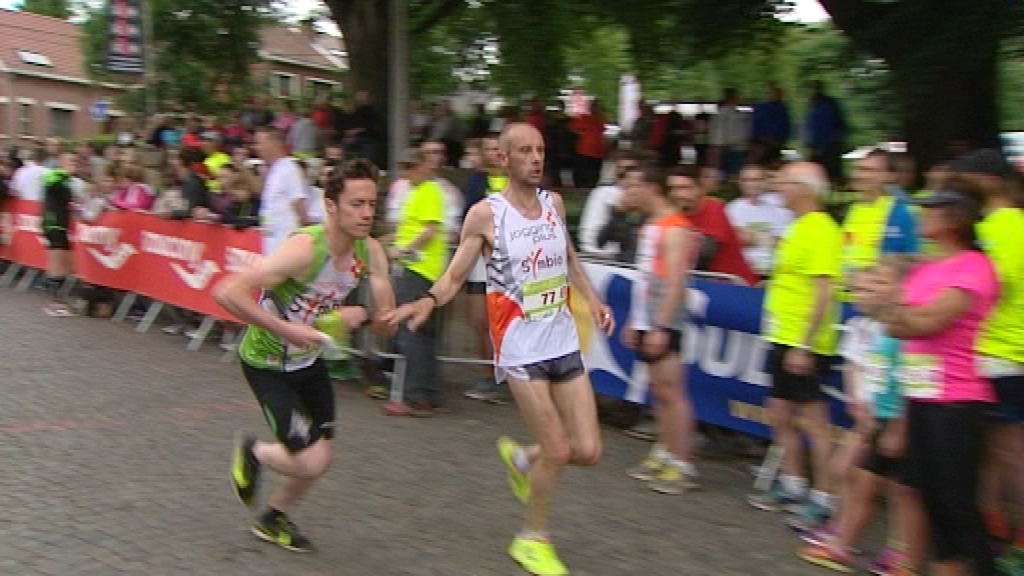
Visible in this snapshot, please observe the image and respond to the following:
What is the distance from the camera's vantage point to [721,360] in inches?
261

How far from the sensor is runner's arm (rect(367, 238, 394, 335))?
4.59 m

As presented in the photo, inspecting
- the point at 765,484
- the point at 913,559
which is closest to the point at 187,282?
the point at 765,484

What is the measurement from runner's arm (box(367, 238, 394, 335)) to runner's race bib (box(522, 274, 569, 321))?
0.60m

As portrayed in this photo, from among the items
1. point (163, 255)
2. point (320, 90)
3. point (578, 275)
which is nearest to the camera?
point (578, 275)

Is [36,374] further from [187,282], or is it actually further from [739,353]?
[739,353]

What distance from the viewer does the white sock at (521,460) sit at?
5.04m

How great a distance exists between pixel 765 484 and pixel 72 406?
486 centimetres

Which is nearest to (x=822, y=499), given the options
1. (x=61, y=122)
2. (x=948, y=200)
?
(x=948, y=200)

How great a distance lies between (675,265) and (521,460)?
5.03ft

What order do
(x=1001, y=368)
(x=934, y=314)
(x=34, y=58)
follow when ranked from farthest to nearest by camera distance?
(x=34, y=58), (x=1001, y=368), (x=934, y=314)

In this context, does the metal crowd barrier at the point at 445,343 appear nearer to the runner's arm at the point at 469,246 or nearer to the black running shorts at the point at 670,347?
the black running shorts at the point at 670,347

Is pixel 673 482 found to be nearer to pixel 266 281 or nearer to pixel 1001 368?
pixel 1001 368

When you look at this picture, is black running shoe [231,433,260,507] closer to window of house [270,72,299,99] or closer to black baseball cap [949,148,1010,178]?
black baseball cap [949,148,1010,178]

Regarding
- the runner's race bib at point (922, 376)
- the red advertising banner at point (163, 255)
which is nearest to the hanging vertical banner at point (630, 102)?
the red advertising banner at point (163, 255)
